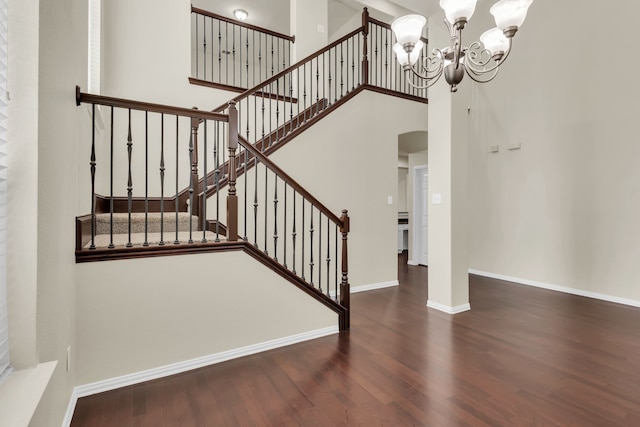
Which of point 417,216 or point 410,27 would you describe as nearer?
point 410,27

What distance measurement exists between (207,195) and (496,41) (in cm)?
287

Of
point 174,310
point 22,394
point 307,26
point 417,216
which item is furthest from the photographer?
point 417,216

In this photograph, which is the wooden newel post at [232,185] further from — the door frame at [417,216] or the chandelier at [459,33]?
the door frame at [417,216]

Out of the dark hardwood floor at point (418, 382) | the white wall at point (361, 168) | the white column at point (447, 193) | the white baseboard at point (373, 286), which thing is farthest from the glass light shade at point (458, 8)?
the white baseboard at point (373, 286)

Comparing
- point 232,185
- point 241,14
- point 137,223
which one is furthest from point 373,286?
point 241,14

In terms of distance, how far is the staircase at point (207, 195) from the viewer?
2.25 meters

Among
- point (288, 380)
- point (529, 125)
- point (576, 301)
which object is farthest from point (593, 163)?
point (288, 380)

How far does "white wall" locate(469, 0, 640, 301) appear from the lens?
3760 millimetres

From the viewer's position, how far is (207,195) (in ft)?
11.2

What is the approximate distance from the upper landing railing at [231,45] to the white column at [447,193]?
2136mm

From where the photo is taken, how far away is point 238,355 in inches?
98.7

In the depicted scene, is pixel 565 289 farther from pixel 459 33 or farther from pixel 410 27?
pixel 410 27

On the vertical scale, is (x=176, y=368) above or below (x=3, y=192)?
below

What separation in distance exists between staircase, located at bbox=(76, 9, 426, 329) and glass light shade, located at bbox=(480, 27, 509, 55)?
5.70 feet
